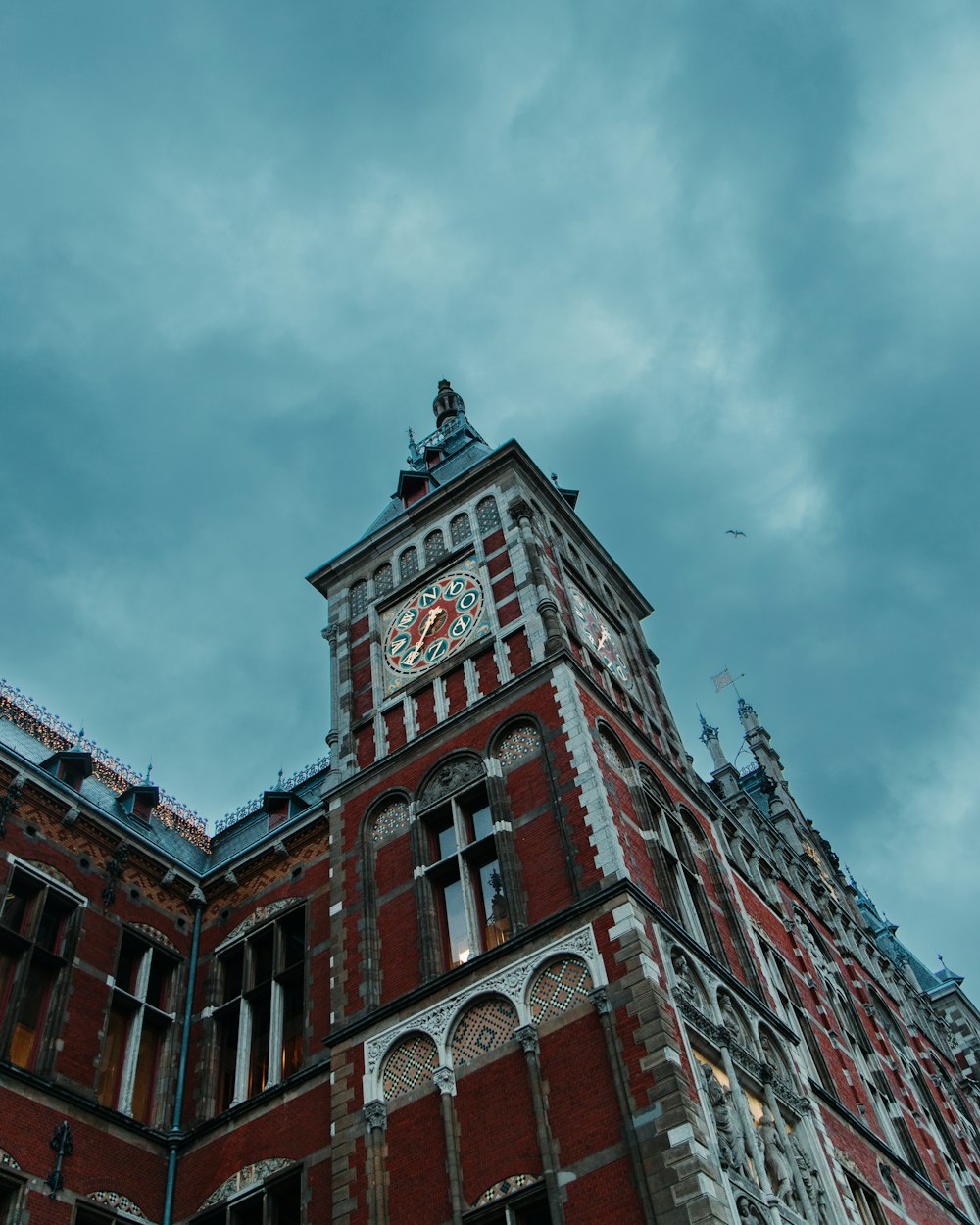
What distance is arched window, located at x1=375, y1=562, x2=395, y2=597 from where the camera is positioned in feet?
108

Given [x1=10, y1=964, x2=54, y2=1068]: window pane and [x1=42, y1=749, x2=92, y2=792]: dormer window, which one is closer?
[x1=10, y1=964, x2=54, y2=1068]: window pane

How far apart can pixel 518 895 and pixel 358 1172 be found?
5.35 metres

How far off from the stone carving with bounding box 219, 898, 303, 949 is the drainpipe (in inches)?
36.5

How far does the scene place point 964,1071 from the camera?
146 ft

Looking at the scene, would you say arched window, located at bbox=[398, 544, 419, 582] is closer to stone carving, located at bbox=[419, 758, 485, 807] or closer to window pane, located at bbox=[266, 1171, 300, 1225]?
stone carving, located at bbox=[419, 758, 485, 807]

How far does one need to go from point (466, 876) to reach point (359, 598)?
11.5 m

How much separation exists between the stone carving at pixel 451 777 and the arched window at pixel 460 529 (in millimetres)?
Answer: 7754

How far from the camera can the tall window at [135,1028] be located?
79.1ft

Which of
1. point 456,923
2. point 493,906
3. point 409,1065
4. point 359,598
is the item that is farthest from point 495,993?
point 359,598

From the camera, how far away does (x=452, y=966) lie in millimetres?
22672

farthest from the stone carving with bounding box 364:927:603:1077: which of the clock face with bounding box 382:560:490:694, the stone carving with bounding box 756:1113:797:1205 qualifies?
the clock face with bounding box 382:560:490:694

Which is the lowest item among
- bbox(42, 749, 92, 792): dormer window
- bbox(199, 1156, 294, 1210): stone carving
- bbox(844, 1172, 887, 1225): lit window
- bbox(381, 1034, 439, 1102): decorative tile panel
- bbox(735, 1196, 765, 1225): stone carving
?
bbox(735, 1196, 765, 1225): stone carving

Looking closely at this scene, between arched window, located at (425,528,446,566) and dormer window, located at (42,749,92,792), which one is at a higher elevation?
arched window, located at (425,528,446,566)

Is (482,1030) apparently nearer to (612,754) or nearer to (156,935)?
(612,754)
